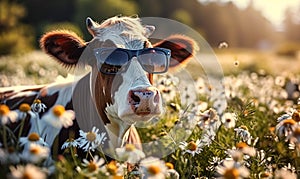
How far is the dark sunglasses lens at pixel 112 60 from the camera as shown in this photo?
3943 mm

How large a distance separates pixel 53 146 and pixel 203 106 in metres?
1.75

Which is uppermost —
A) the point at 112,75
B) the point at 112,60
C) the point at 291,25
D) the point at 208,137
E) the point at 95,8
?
the point at 291,25

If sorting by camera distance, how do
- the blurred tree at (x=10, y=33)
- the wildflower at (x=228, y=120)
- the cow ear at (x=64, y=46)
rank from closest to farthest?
the cow ear at (x=64, y=46) → the wildflower at (x=228, y=120) → the blurred tree at (x=10, y=33)

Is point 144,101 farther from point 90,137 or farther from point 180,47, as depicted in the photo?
point 180,47

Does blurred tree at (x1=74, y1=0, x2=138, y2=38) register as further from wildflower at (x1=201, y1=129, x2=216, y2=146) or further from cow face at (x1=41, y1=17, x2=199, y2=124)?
wildflower at (x1=201, y1=129, x2=216, y2=146)

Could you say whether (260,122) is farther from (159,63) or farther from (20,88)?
(20,88)

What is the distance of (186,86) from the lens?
652 centimetres

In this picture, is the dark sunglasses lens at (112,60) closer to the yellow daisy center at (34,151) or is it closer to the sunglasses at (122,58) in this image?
the sunglasses at (122,58)

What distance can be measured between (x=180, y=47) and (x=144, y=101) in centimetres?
135

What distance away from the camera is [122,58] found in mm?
3947

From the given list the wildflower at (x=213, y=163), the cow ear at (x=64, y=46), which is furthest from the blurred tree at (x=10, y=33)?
the wildflower at (x=213, y=163)

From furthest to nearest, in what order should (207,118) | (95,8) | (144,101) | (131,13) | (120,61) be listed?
(95,8) → (131,13) → (207,118) → (120,61) → (144,101)

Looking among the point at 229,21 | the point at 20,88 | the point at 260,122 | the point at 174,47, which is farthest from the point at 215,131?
the point at 229,21

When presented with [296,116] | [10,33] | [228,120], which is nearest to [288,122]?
[296,116]
